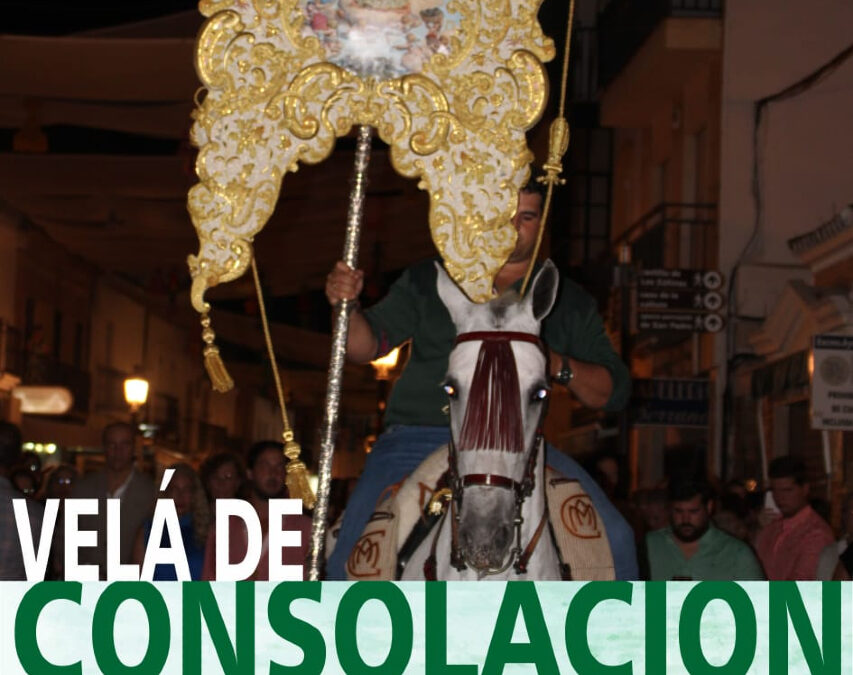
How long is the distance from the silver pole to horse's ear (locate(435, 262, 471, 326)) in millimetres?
275

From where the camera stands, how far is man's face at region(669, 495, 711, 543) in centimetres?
952

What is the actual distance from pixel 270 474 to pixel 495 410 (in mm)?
3605

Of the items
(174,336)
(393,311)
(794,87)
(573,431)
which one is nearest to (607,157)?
(573,431)

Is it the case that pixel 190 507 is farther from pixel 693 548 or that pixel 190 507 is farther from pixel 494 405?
pixel 494 405

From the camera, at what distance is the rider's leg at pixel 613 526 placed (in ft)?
19.5

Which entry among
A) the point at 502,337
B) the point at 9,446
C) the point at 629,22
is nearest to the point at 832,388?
the point at 9,446

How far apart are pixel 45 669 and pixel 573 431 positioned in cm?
2550

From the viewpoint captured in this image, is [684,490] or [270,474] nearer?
[270,474]

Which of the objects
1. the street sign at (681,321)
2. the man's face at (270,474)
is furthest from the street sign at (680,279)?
the man's face at (270,474)

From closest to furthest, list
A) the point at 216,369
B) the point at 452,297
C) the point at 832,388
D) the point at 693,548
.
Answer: the point at 452,297, the point at 216,369, the point at 693,548, the point at 832,388

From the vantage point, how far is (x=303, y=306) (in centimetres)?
1691

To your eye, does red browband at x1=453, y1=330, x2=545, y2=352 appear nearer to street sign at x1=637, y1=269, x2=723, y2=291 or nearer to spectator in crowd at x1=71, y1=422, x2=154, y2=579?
spectator in crowd at x1=71, y1=422, x2=154, y2=579

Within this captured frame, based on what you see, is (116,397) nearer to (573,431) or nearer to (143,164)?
(573,431)

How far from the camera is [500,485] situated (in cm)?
517
